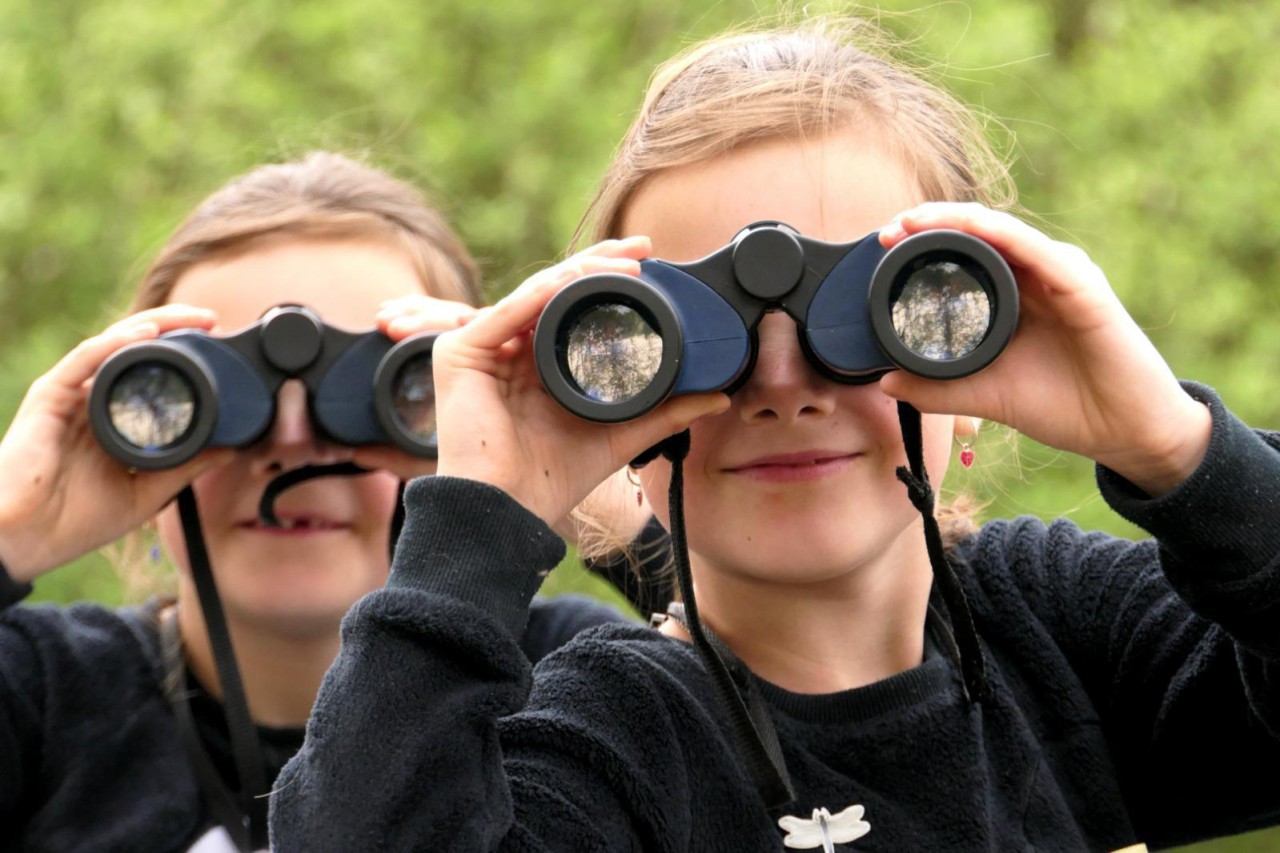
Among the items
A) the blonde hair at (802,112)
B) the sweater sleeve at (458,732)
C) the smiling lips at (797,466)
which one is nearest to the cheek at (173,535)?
the blonde hair at (802,112)

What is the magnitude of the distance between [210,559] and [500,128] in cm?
261

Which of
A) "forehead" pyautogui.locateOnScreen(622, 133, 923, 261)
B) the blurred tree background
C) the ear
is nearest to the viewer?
"forehead" pyautogui.locateOnScreen(622, 133, 923, 261)

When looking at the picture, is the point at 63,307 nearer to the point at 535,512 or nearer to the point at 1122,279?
the point at 1122,279

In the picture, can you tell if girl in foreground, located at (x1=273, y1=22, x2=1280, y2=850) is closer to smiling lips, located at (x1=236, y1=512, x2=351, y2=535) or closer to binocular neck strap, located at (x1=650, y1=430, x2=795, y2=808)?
binocular neck strap, located at (x1=650, y1=430, x2=795, y2=808)

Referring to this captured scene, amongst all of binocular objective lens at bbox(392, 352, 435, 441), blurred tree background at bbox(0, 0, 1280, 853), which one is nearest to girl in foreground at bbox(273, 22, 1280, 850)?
binocular objective lens at bbox(392, 352, 435, 441)

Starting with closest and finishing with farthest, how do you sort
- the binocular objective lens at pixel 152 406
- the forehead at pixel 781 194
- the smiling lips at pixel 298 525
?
1. the forehead at pixel 781 194
2. the binocular objective lens at pixel 152 406
3. the smiling lips at pixel 298 525

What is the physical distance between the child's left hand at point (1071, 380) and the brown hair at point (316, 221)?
1.16m

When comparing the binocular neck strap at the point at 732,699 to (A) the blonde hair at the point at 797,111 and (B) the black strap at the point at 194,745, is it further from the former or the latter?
(B) the black strap at the point at 194,745

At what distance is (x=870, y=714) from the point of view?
1.58 m

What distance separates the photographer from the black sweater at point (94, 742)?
6.81 feet

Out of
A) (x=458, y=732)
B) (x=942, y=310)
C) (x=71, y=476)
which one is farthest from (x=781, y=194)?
(x=71, y=476)

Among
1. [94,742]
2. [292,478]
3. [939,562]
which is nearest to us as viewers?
[939,562]

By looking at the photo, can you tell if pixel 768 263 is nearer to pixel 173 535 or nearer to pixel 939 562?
pixel 939 562

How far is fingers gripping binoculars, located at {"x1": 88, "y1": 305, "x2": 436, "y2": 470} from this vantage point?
1.88 metres
